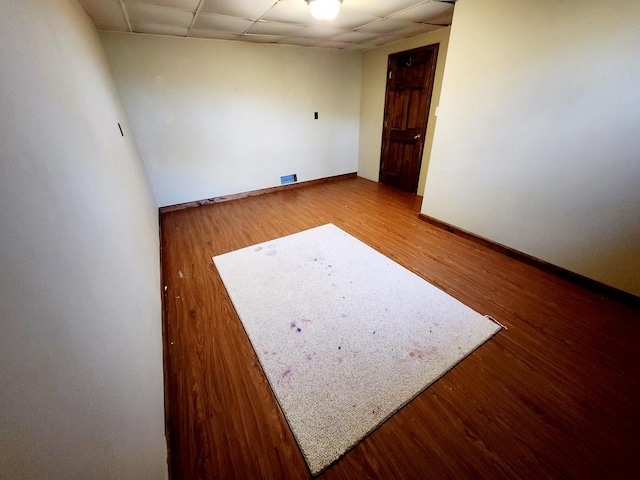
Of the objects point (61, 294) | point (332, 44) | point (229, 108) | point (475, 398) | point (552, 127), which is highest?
point (332, 44)

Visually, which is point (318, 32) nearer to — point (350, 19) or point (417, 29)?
point (350, 19)

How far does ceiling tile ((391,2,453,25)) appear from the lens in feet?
8.44

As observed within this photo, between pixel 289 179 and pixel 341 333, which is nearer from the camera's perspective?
pixel 341 333

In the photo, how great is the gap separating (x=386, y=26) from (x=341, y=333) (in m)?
3.56

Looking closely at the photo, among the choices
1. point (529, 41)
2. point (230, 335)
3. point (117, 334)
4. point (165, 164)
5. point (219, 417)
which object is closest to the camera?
point (117, 334)

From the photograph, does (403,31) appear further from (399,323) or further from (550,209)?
(399,323)

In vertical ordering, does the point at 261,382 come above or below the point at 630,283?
below

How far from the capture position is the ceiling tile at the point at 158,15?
234 centimetres

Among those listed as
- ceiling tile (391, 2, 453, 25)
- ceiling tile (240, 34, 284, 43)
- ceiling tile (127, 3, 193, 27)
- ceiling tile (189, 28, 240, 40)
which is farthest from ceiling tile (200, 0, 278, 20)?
ceiling tile (391, 2, 453, 25)

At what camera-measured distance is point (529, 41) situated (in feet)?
7.00

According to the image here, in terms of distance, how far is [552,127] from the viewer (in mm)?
2168

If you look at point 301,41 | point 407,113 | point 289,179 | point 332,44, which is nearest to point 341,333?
point 289,179

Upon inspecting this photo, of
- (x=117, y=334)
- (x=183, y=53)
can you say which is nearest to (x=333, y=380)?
(x=117, y=334)

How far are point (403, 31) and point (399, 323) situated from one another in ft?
12.0
